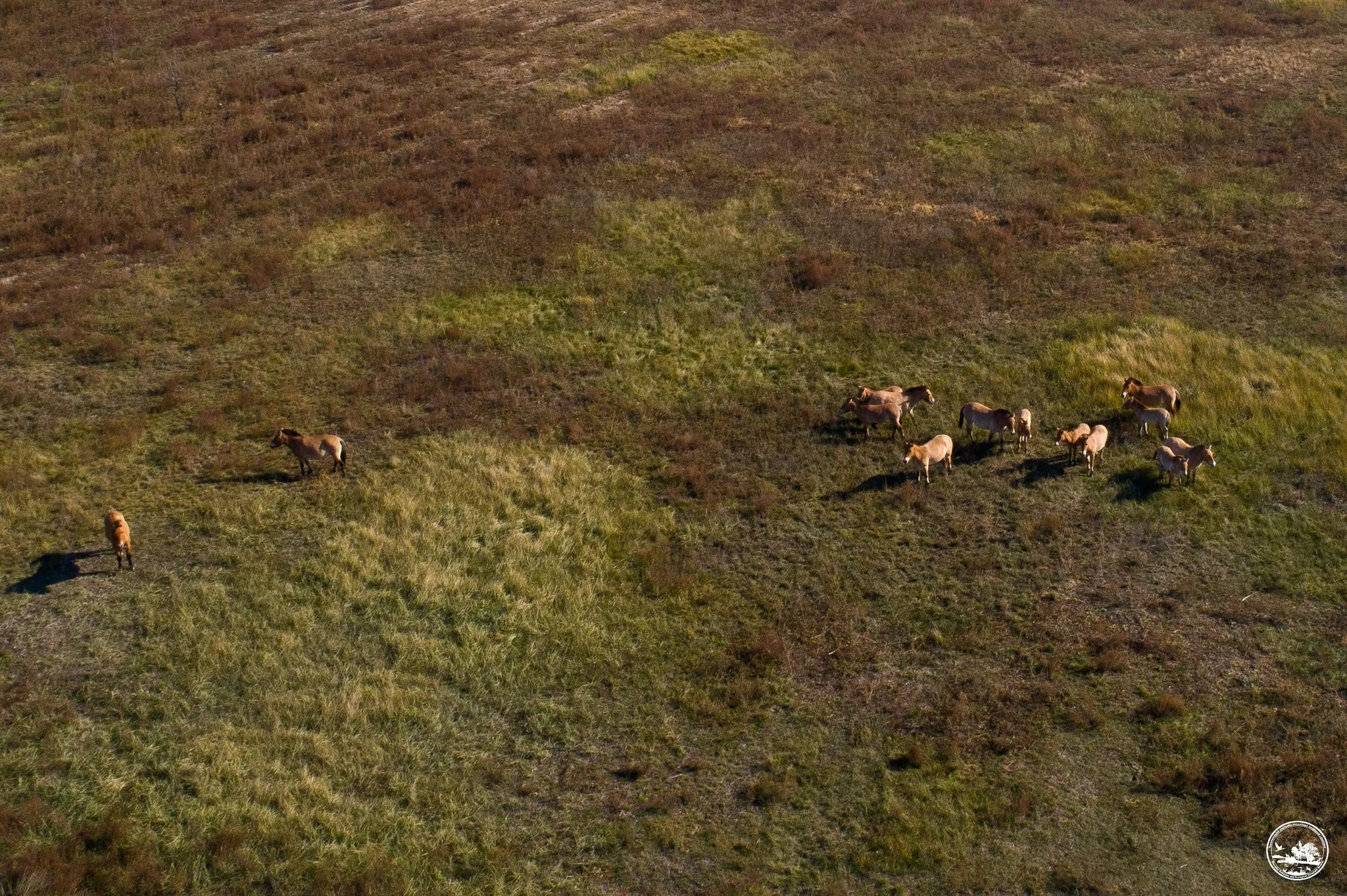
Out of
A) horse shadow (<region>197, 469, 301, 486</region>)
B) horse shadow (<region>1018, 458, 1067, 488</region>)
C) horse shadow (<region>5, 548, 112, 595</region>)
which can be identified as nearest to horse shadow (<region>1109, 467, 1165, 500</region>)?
horse shadow (<region>1018, 458, 1067, 488</region>)

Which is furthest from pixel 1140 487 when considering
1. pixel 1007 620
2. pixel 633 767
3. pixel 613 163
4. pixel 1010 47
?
pixel 1010 47

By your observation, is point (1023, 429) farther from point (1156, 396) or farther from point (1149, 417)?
point (1156, 396)

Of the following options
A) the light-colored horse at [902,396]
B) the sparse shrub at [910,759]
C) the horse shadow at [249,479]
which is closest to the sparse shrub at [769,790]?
the sparse shrub at [910,759]

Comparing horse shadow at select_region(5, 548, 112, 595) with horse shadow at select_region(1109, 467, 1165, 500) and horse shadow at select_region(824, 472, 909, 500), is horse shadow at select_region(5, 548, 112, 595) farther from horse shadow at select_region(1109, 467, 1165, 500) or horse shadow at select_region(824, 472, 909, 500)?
horse shadow at select_region(1109, 467, 1165, 500)

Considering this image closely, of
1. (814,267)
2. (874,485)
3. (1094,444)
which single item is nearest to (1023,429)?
(1094,444)

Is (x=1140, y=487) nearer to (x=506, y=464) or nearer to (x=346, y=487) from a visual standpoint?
(x=506, y=464)
